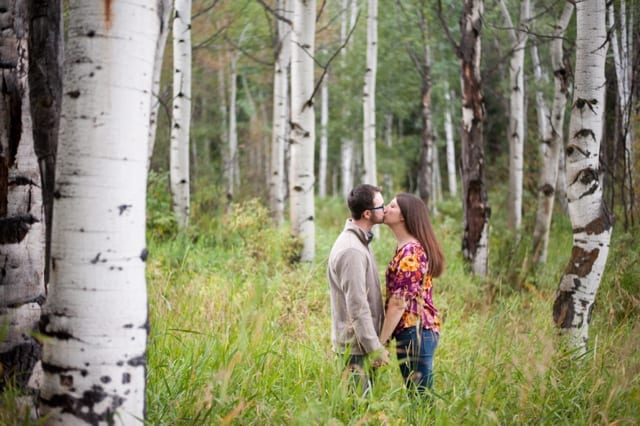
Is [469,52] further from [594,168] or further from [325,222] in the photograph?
[325,222]

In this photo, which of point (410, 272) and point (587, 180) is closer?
point (410, 272)

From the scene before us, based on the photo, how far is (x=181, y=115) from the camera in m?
9.20

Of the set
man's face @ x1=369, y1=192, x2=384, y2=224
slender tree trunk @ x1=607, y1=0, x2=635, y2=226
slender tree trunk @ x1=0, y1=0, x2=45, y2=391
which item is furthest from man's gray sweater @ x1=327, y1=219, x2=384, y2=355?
slender tree trunk @ x1=607, y1=0, x2=635, y2=226

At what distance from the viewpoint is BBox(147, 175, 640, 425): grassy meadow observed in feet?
9.04

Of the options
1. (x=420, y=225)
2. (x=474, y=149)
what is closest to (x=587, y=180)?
(x=420, y=225)

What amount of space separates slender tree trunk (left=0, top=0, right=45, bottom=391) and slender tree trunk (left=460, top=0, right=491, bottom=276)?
6.61 m

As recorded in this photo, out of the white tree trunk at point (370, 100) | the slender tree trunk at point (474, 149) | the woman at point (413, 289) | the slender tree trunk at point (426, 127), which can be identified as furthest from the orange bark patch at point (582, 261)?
the slender tree trunk at point (426, 127)

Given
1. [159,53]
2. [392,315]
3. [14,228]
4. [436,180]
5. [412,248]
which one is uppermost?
[159,53]

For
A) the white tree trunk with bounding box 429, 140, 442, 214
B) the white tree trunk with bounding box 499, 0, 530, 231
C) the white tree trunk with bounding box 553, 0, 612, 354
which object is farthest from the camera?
the white tree trunk with bounding box 429, 140, 442, 214

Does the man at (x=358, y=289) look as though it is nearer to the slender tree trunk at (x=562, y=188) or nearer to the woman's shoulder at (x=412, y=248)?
the woman's shoulder at (x=412, y=248)

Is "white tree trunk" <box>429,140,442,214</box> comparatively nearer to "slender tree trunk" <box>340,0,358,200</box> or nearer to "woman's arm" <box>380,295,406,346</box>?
"slender tree trunk" <box>340,0,358,200</box>

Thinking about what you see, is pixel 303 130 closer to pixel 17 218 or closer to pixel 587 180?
pixel 587 180

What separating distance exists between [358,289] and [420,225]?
27.7 inches

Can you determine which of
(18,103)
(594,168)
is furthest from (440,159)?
(18,103)
